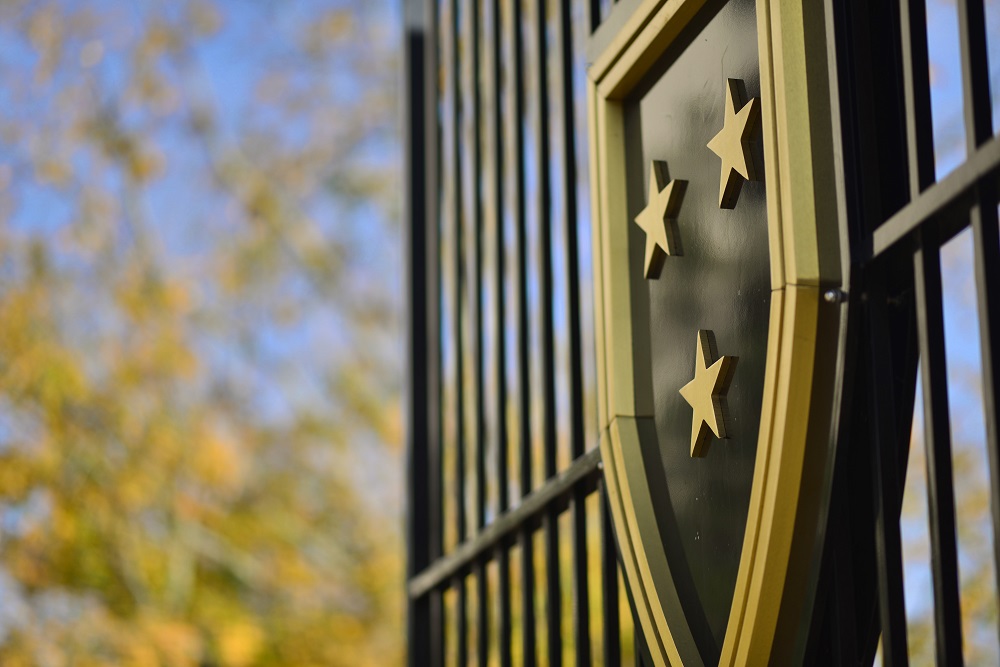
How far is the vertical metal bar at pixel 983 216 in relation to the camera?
2.13 ft

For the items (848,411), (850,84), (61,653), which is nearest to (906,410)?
(848,411)

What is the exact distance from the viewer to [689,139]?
970 millimetres

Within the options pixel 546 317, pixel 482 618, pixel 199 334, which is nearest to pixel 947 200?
pixel 546 317

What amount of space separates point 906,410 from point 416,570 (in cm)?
115

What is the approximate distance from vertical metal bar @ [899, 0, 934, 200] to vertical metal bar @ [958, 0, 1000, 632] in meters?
0.05

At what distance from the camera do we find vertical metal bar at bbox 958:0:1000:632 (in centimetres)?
65

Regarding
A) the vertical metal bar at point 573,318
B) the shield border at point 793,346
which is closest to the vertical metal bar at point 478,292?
the vertical metal bar at point 573,318

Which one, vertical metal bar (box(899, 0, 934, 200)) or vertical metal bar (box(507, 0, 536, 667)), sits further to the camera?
vertical metal bar (box(507, 0, 536, 667))

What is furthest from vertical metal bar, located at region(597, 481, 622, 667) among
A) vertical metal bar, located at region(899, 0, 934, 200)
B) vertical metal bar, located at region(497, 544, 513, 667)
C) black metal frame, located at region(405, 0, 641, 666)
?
vertical metal bar, located at region(899, 0, 934, 200)

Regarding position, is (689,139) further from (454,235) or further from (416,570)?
(416,570)

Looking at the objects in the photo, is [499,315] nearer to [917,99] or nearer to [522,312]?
[522,312]

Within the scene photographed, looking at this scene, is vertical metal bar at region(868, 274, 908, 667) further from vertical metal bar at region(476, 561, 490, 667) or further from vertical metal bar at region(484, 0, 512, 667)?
vertical metal bar at region(476, 561, 490, 667)

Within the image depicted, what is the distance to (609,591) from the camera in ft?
3.71

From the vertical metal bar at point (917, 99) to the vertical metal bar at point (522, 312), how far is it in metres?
0.74
